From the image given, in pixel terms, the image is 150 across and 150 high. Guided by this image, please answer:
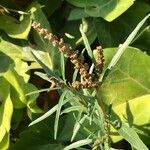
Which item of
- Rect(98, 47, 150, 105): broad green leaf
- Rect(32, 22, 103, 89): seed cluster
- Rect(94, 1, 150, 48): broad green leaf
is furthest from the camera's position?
Rect(94, 1, 150, 48): broad green leaf

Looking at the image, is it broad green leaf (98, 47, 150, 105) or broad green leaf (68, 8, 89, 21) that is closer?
broad green leaf (98, 47, 150, 105)

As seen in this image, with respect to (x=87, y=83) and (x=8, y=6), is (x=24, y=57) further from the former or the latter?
(x=87, y=83)

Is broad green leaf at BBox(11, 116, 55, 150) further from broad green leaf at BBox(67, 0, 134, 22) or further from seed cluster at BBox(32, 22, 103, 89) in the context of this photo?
seed cluster at BBox(32, 22, 103, 89)

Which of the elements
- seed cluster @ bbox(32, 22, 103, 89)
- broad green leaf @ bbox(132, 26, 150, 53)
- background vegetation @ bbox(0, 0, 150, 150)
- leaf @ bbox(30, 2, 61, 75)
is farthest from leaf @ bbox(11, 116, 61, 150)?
seed cluster @ bbox(32, 22, 103, 89)

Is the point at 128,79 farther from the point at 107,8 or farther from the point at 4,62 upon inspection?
the point at 4,62

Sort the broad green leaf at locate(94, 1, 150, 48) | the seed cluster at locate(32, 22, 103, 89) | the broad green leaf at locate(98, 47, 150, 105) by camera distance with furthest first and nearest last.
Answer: the broad green leaf at locate(94, 1, 150, 48), the broad green leaf at locate(98, 47, 150, 105), the seed cluster at locate(32, 22, 103, 89)

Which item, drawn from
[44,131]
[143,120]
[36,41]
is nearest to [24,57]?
[36,41]
